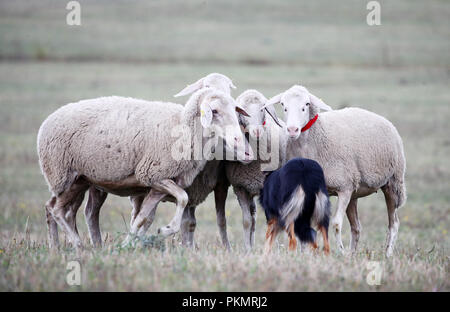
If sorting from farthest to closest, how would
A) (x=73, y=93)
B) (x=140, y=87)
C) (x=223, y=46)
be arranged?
(x=223, y=46) → (x=140, y=87) → (x=73, y=93)

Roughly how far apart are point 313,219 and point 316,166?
23.9 inches

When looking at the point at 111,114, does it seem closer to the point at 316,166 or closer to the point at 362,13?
the point at 316,166

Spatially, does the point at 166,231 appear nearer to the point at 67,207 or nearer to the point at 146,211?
the point at 146,211

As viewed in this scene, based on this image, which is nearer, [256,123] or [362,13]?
[256,123]

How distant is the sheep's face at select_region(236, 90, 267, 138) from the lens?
318 inches

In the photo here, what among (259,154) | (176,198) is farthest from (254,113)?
(176,198)

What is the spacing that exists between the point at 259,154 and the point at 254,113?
23.9 inches

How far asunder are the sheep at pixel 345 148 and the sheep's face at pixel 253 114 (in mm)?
304

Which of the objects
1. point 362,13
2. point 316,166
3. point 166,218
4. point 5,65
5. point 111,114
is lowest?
point 166,218

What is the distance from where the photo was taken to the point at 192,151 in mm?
7660

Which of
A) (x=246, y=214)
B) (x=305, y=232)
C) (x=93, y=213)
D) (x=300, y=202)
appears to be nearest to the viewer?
(x=300, y=202)

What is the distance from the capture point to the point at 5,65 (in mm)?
36125

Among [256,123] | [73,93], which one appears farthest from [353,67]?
[256,123]

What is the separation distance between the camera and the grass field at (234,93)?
5.72m
